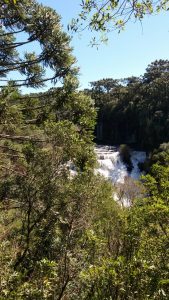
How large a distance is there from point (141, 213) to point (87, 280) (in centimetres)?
335

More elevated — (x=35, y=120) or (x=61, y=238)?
(x=35, y=120)

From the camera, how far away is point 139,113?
212 ft

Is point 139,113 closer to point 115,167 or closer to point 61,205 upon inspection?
point 115,167

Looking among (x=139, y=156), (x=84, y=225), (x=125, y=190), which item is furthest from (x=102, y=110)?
→ (x=84, y=225)

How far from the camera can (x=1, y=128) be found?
1341cm

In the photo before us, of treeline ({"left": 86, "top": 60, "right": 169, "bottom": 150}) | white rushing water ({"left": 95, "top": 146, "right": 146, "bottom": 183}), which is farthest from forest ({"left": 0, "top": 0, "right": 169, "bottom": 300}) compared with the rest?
treeline ({"left": 86, "top": 60, "right": 169, "bottom": 150})

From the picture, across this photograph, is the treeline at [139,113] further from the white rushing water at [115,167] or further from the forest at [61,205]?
the forest at [61,205]

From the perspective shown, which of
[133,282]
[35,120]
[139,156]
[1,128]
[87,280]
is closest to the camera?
[133,282]

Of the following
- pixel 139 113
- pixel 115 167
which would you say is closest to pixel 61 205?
pixel 115 167

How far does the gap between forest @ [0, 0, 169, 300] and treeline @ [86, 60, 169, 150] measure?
42.6m

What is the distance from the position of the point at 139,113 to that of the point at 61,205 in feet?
182

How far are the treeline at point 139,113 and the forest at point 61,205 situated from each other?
42.6 meters

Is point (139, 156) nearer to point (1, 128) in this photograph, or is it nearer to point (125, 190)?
point (125, 190)

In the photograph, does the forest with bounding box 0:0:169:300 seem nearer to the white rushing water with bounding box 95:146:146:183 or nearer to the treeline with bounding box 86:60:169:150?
the white rushing water with bounding box 95:146:146:183
